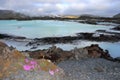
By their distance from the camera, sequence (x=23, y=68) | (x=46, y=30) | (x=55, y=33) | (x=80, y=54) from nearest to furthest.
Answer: (x=23, y=68)
(x=80, y=54)
(x=55, y=33)
(x=46, y=30)

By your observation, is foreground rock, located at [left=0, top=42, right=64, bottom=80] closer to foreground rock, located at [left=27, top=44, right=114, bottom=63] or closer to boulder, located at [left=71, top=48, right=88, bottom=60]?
foreground rock, located at [left=27, top=44, right=114, bottom=63]

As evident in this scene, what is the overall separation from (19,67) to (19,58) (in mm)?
572

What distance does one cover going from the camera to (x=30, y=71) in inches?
417

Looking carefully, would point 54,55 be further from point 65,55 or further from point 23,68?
point 23,68

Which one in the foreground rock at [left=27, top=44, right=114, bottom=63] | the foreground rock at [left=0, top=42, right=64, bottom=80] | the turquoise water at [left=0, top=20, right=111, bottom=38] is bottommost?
the turquoise water at [left=0, top=20, right=111, bottom=38]

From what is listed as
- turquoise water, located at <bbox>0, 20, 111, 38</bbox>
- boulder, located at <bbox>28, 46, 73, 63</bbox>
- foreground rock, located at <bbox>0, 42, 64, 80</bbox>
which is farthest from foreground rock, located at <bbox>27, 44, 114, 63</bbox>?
turquoise water, located at <bbox>0, 20, 111, 38</bbox>

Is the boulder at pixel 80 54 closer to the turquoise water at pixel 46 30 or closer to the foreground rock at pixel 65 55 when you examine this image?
the foreground rock at pixel 65 55

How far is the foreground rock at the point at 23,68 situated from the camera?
33.7 ft

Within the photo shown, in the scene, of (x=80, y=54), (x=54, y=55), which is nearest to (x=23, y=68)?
(x=54, y=55)

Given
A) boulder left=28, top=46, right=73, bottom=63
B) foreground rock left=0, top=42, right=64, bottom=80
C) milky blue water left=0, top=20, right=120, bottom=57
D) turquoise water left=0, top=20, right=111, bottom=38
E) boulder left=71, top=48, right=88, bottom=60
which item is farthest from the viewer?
turquoise water left=0, top=20, right=111, bottom=38

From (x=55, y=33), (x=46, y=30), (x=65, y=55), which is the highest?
(x=65, y=55)

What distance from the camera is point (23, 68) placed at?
10570mm

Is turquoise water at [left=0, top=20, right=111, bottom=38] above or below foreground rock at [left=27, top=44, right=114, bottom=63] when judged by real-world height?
below

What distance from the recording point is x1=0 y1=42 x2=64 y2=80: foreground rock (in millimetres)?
10273
